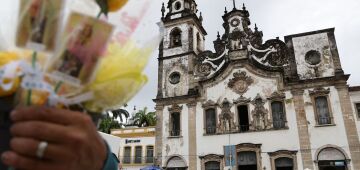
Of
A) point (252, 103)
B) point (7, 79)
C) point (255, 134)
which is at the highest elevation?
point (252, 103)

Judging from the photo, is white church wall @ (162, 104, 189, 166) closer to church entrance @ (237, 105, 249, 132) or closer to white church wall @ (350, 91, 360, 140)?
church entrance @ (237, 105, 249, 132)

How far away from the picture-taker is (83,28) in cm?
97

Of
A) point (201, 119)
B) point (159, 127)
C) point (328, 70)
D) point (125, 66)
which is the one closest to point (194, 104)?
point (201, 119)

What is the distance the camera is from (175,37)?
2353 centimetres

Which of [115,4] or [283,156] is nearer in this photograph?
[115,4]

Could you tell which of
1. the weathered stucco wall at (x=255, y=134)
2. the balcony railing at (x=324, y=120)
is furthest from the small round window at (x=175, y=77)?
the balcony railing at (x=324, y=120)

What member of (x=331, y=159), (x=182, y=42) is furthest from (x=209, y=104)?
(x=331, y=159)

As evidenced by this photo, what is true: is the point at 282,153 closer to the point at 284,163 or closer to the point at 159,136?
the point at 284,163

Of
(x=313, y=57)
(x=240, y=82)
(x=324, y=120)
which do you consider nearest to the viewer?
(x=324, y=120)

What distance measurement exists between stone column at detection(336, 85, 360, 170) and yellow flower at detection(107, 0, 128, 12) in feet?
58.8

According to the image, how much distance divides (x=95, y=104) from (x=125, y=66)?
16 cm

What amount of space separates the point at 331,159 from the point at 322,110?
105 inches

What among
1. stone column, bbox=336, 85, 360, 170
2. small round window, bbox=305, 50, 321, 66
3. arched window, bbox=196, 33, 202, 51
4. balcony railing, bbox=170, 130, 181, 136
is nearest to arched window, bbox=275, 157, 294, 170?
stone column, bbox=336, 85, 360, 170

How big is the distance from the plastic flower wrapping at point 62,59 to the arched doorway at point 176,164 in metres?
18.9
